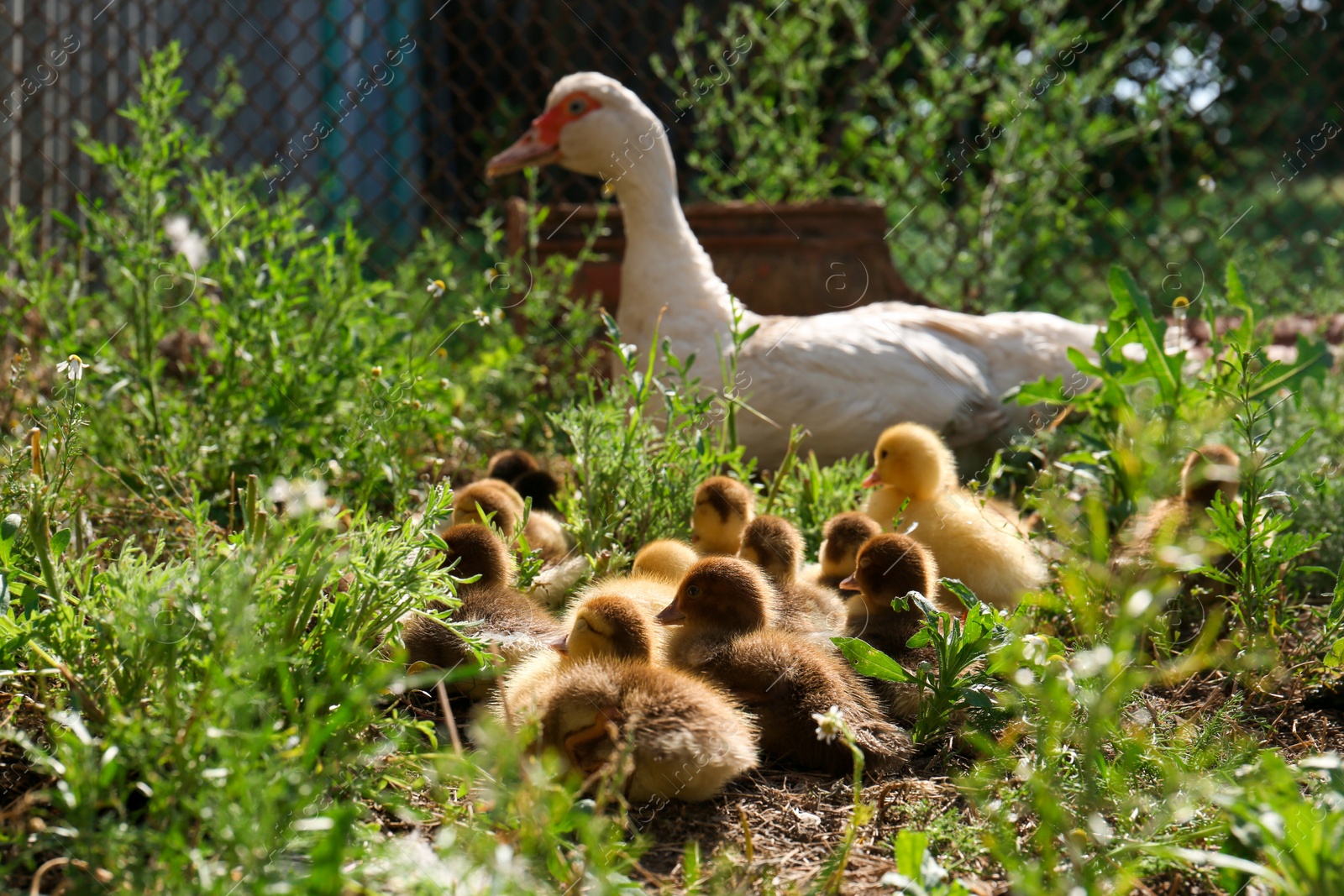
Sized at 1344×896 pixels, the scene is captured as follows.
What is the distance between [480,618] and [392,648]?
0.34 metres

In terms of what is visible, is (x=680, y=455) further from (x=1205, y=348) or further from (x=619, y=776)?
(x=1205, y=348)

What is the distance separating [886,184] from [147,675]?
178 inches

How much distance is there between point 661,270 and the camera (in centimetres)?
372

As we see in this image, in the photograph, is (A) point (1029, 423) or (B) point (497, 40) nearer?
(A) point (1029, 423)

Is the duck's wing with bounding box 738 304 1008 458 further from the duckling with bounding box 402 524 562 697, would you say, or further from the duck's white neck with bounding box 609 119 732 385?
the duckling with bounding box 402 524 562 697

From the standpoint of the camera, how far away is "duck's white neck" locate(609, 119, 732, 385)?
3.61m

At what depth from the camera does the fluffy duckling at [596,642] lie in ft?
6.33

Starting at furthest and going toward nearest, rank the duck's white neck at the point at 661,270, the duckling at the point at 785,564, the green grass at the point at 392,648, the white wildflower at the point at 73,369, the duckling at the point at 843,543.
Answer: the duck's white neck at the point at 661,270
the duckling at the point at 843,543
the duckling at the point at 785,564
the white wildflower at the point at 73,369
the green grass at the point at 392,648

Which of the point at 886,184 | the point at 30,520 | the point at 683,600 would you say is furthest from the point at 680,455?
the point at 886,184

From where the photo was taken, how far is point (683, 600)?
212cm

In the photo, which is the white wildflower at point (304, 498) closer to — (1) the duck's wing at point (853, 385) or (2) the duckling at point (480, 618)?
(2) the duckling at point (480, 618)

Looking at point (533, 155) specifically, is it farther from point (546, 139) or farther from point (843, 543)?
point (843, 543)

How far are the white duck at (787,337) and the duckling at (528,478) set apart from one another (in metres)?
0.66

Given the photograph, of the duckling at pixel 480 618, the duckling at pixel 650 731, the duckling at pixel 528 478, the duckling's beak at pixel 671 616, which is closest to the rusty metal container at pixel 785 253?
the duckling at pixel 528 478
